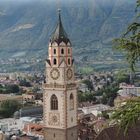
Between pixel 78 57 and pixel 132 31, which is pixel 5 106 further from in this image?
pixel 78 57

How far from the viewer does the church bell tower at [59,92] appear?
1004 inches

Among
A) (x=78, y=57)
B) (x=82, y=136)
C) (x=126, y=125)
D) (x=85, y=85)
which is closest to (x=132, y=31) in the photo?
(x=126, y=125)

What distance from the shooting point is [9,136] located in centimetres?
3581

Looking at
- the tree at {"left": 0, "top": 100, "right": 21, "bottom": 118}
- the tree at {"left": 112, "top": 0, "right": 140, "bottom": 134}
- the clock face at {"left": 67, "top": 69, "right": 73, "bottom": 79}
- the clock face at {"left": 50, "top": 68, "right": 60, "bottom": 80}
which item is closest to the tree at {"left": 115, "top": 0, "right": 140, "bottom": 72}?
the tree at {"left": 112, "top": 0, "right": 140, "bottom": 134}

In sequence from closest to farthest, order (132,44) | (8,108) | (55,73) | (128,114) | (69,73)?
(128,114), (132,44), (55,73), (69,73), (8,108)

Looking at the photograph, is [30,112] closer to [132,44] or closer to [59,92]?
[59,92]

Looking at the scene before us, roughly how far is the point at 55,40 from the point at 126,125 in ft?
65.2

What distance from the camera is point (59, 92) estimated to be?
2555cm

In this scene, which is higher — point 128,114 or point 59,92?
point 59,92

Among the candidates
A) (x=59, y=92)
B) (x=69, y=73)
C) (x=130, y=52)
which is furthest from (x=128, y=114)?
(x=69, y=73)

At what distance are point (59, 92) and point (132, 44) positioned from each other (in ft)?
63.4

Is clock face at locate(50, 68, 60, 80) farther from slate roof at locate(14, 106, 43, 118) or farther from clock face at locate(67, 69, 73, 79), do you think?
slate roof at locate(14, 106, 43, 118)

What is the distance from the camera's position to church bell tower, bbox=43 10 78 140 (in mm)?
25500

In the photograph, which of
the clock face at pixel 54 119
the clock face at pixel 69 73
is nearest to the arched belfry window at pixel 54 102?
the clock face at pixel 54 119
